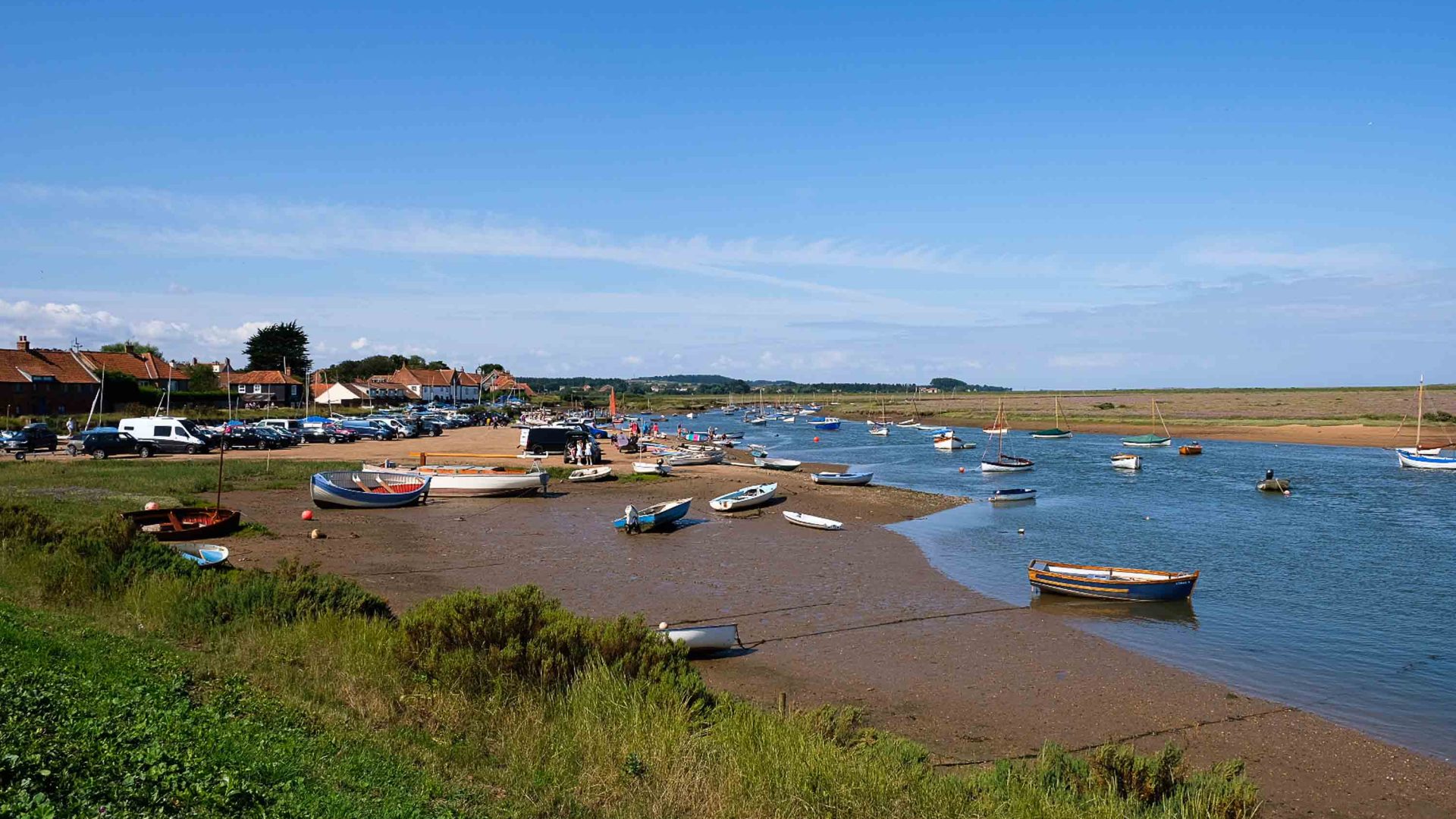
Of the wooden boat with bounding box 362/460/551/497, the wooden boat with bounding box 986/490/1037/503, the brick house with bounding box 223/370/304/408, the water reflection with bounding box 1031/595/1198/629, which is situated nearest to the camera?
the water reflection with bounding box 1031/595/1198/629

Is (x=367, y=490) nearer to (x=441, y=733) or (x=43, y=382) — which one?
(x=441, y=733)

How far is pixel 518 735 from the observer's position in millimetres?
9617

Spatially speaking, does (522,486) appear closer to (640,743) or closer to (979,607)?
(979,607)

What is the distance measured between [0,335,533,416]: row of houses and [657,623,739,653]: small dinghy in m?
61.9

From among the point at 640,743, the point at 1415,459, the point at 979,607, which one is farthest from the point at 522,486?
the point at 1415,459

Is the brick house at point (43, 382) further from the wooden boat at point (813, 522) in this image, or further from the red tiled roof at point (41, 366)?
the wooden boat at point (813, 522)

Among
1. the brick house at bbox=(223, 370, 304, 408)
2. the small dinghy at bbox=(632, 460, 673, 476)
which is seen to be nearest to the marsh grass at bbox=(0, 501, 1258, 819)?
the small dinghy at bbox=(632, 460, 673, 476)

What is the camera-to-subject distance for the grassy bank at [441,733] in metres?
7.11

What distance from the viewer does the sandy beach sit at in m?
13.1

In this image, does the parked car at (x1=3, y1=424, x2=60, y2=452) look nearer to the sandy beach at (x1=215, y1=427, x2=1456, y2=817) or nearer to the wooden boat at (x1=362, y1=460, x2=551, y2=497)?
the sandy beach at (x1=215, y1=427, x2=1456, y2=817)

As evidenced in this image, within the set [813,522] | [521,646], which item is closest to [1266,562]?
[813,522]

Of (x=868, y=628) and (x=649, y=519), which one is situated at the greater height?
(x=649, y=519)

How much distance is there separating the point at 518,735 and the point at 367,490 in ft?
93.3

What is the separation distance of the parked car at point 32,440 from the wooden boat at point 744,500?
1447 inches
